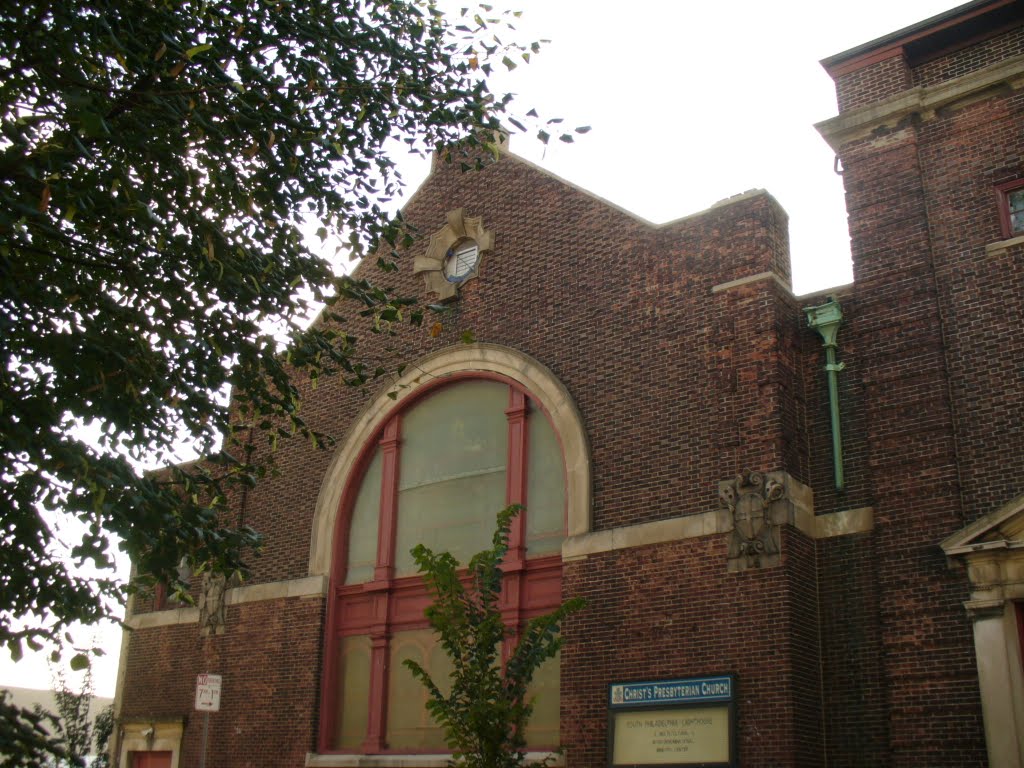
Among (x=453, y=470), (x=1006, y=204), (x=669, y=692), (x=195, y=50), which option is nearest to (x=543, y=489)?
(x=453, y=470)

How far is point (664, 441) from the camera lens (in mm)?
16047

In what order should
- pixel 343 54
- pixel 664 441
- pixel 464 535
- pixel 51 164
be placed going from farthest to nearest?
pixel 464 535 → pixel 664 441 → pixel 343 54 → pixel 51 164

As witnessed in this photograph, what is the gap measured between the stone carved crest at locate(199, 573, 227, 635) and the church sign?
8.53 meters

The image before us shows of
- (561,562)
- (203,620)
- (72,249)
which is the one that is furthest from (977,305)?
(203,620)

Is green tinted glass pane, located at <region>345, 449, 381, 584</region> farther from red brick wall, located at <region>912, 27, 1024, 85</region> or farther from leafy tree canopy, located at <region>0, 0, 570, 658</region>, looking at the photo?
red brick wall, located at <region>912, 27, 1024, 85</region>

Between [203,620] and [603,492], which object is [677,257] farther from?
[203,620]

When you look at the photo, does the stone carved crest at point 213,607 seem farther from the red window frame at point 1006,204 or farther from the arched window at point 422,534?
the red window frame at point 1006,204

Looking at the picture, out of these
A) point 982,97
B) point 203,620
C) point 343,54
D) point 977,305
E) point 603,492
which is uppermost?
point 982,97

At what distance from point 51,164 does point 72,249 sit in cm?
128

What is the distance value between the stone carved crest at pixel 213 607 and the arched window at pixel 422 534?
8.62 ft

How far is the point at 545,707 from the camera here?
1630cm

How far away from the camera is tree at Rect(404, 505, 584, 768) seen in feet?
44.1

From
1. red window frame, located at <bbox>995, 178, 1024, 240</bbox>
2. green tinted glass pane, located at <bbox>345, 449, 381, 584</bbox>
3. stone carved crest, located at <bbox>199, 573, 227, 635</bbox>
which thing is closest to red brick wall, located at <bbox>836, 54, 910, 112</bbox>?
red window frame, located at <bbox>995, 178, 1024, 240</bbox>

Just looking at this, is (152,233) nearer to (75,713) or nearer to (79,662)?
(79,662)
